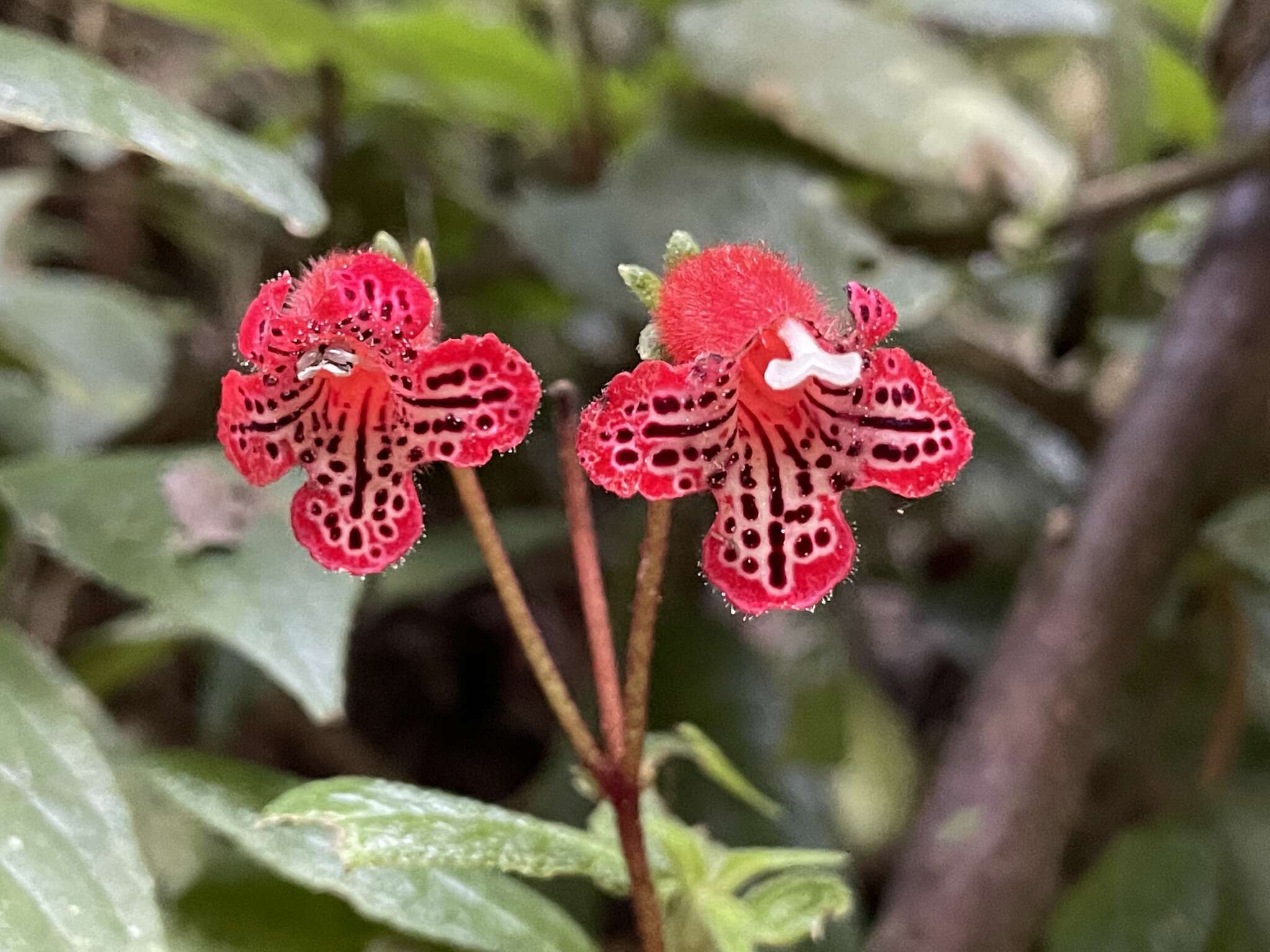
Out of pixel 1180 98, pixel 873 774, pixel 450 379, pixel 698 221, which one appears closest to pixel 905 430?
pixel 450 379

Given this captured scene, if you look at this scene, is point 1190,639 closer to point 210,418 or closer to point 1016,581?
point 1016,581

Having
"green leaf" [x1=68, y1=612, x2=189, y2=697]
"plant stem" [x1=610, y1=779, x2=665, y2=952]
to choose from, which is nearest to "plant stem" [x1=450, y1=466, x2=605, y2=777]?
"plant stem" [x1=610, y1=779, x2=665, y2=952]

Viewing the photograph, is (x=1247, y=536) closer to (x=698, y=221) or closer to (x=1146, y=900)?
(x=1146, y=900)

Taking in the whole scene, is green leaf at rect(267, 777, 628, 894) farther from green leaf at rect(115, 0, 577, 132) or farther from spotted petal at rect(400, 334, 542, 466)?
A: green leaf at rect(115, 0, 577, 132)

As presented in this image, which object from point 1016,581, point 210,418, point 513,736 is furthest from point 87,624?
point 1016,581

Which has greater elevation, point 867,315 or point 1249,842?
point 867,315

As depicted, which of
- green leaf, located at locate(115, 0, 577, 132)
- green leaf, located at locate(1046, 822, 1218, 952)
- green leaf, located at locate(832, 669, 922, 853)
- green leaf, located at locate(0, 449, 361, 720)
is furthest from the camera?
green leaf, located at locate(832, 669, 922, 853)
